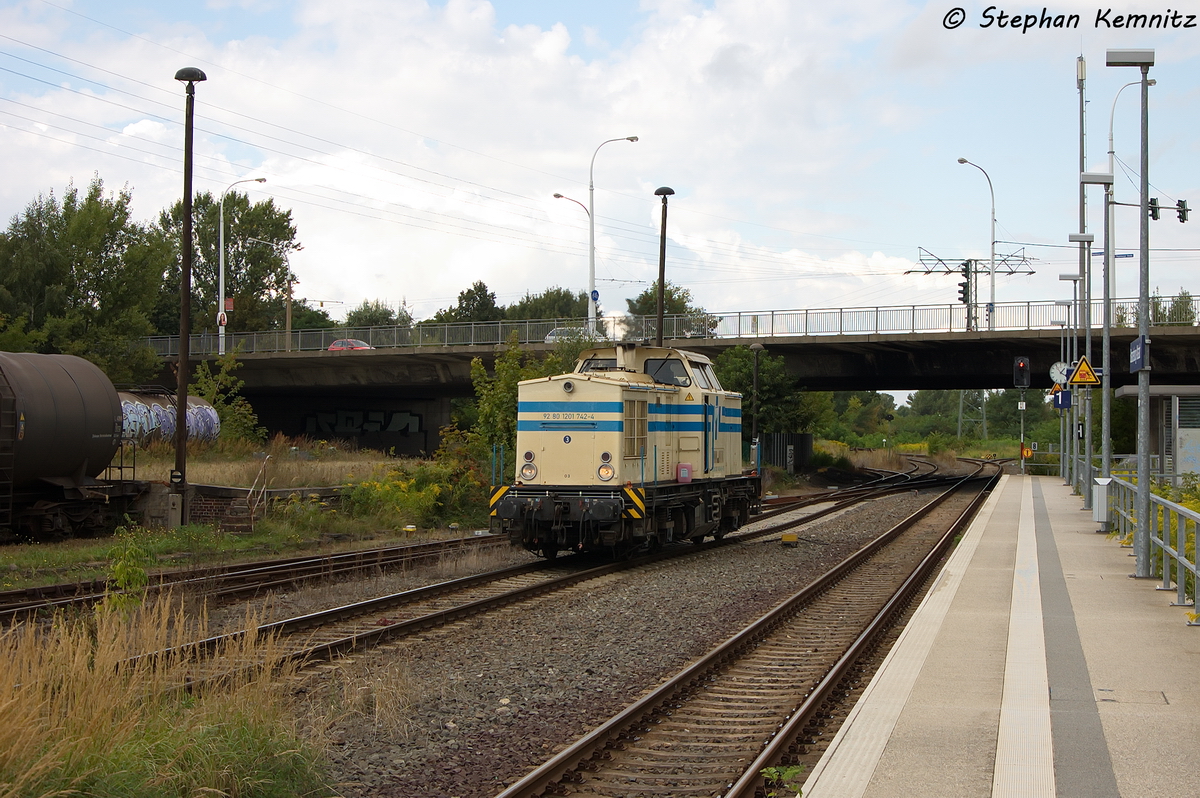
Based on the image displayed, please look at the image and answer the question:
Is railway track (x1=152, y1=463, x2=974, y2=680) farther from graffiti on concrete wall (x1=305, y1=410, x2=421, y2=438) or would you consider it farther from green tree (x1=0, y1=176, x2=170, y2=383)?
graffiti on concrete wall (x1=305, y1=410, x2=421, y2=438)

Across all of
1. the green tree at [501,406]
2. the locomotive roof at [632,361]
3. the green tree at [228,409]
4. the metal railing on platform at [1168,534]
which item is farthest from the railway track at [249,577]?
the green tree at [228,409]

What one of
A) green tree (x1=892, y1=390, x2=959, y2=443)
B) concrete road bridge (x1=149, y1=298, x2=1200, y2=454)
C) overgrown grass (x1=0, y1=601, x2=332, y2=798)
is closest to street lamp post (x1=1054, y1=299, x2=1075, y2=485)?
concrete road bridge (x1=149, y1=298, x2=1200, y2=454)

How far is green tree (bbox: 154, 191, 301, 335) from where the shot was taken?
8131 centimetres

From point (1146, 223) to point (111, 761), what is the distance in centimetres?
1403

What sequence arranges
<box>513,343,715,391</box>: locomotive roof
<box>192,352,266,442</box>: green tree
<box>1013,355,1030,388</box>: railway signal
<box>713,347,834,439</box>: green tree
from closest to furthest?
<box>513,343,715,391</box>: locomotive roof → <box>1013,355,1030,388</box>: railway signal → <box>192,352,266,442</box>: green tree → <box>713,347,834,439</box>: green tree

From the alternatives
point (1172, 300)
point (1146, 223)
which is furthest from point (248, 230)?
point (1146, 223)

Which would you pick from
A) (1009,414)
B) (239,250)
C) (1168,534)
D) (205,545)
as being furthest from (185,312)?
(1009,414)

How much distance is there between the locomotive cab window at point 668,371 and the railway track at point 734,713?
530 cm

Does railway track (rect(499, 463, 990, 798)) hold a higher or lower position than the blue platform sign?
lower

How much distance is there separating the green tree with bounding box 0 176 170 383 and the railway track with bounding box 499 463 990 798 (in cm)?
3675

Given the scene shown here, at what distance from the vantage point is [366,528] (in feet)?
70.2

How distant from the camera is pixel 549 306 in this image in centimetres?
10119

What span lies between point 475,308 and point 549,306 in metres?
12.1

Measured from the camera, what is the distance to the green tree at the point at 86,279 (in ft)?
135
